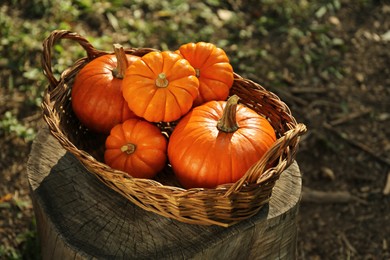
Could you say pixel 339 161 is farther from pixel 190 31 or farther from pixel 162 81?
pixel 162 81

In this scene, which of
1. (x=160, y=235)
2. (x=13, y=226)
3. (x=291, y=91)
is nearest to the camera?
(x=160, y=235)

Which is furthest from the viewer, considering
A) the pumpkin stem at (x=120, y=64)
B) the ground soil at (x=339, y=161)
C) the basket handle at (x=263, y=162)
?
the ground soil at (x=339, y=161)

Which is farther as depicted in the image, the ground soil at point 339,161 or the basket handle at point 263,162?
the ground soil at point 339,161

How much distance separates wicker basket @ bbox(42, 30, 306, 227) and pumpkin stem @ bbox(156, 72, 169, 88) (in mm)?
383

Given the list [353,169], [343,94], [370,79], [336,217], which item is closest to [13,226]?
[336,217]

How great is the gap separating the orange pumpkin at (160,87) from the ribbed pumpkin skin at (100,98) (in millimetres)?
131

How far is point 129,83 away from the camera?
220cm

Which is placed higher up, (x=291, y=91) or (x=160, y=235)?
(x=160, y=235)

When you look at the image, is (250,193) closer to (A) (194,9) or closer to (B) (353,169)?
(B) (353,169)

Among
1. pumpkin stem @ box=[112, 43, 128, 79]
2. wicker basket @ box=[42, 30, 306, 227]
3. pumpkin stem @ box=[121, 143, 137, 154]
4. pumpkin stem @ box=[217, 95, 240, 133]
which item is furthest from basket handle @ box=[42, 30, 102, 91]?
pumpkin stem @ box=[217, 95, 240, 133]

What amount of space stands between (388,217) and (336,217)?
0.33m

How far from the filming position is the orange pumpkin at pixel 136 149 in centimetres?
219

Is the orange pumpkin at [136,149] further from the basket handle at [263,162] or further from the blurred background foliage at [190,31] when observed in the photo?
the blurred background foliage at [190,31]

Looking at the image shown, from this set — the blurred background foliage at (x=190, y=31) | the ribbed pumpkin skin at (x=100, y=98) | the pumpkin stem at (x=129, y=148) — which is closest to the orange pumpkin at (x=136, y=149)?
the pumpkin stem at (x=129, y=148)
